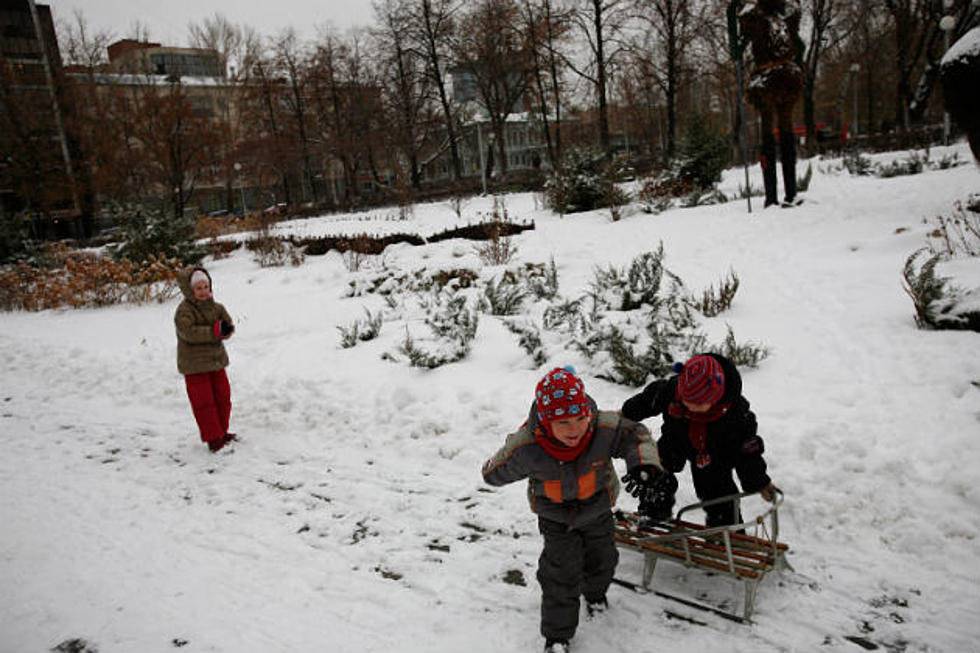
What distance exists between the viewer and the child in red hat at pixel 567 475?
250cm

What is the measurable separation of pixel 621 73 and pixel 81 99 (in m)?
27.9

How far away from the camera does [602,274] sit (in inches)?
283

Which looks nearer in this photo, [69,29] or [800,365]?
[800,365]

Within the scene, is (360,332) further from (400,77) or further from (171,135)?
(400,77)

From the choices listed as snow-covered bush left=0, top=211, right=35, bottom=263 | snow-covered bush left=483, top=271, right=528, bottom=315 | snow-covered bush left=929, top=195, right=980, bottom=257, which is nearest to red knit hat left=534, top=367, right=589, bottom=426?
snow-covered bush left=483, top=271, right=528, bottom=315

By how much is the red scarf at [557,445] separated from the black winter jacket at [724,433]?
649 mm

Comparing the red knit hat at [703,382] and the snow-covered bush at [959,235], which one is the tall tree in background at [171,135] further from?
the red knit hat at [703,382]

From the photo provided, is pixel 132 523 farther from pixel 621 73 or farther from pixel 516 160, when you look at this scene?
pixel 516 160

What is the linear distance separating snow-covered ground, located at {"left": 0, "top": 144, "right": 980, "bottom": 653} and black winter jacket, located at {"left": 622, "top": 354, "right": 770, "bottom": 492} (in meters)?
0.59

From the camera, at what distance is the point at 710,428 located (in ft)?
9.67

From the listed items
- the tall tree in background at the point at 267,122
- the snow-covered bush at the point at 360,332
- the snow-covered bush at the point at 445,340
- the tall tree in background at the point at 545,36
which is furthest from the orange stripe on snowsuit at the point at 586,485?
the tall tree in background at the point at 267,122

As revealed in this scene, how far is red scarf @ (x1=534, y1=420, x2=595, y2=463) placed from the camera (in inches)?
100

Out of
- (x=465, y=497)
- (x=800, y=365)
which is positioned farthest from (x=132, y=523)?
(x=800, y=365)

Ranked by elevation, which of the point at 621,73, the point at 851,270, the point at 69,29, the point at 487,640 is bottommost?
the point at 487,640
